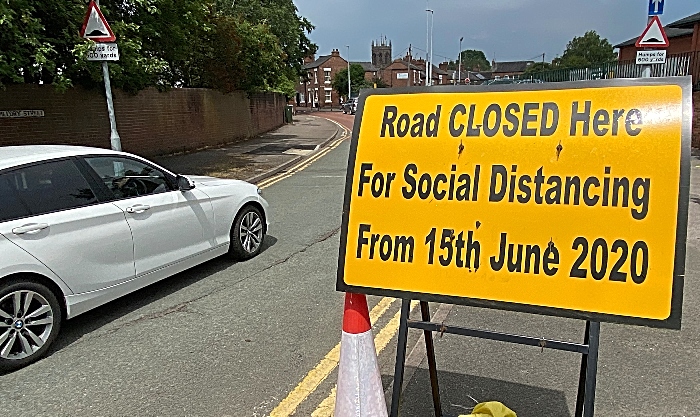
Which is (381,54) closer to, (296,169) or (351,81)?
(351,81)

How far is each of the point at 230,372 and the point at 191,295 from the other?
1577 mm

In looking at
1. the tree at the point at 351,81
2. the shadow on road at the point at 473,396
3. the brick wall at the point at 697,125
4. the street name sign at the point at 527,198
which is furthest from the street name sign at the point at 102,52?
the tree at the point at 351,81

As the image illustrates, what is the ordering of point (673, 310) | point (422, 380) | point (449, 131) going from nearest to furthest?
point (673, 310)
point (449, 131)
point (422, 380)

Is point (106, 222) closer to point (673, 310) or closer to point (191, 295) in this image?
point (191, 295)

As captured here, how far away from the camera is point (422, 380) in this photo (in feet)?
10.3

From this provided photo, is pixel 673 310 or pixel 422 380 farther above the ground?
pixel 673 310

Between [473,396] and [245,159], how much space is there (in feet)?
41.4

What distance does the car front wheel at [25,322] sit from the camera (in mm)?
3334

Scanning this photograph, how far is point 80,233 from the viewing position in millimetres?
3775

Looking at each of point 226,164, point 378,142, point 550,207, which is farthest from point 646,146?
point 226,164

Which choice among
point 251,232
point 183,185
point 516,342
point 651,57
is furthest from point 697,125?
point 516,342

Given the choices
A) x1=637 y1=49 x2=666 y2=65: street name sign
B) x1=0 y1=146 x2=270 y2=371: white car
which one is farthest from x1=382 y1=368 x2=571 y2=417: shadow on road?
x1=637 y1=49 x2=666 y2=65: street name sign

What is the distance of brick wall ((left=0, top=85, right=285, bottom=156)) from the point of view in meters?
10.6

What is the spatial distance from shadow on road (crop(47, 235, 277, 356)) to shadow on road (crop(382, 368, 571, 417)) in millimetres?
2522
